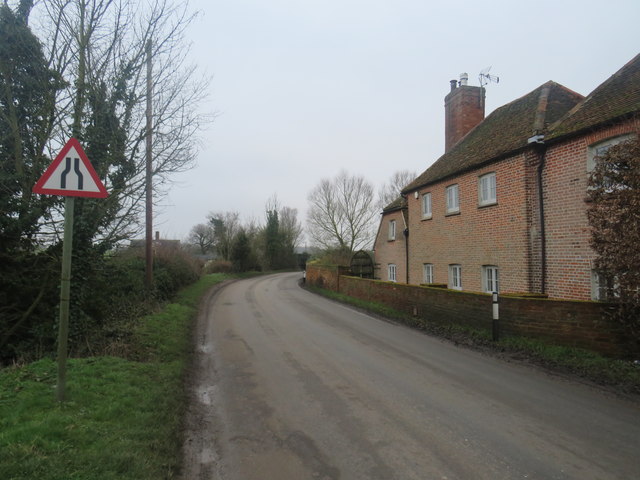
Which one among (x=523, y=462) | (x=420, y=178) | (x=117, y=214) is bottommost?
(x=523, y=462)

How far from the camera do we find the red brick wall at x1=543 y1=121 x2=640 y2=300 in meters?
9.54

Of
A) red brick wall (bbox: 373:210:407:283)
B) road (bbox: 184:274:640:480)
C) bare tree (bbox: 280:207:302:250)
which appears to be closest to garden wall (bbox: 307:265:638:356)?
road (bbox: 184:274:640:480)

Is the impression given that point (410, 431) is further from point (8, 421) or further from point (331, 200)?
point (331, 200)

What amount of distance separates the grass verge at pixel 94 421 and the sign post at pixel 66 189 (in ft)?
1.56

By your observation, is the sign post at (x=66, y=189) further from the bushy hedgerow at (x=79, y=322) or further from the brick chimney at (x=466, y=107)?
the brick chimney at (x=466, y=107)

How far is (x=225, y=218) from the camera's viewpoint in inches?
2296

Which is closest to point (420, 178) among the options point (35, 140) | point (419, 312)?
point (419, 312)

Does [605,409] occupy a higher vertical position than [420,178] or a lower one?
lower

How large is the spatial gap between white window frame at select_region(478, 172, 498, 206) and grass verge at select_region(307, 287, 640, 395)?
4.91 metres

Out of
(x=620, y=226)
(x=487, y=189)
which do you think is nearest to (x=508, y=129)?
(x=487, y=189)

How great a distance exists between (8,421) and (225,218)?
183 ft

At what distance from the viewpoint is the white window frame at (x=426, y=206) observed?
17100 mm

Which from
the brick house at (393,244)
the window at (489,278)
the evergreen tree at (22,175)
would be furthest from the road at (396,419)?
the brick house at (393,244)

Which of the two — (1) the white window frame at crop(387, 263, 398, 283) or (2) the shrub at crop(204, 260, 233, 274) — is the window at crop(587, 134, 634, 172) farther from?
(2) the shrub at crop(204, 260, 233, 274)
